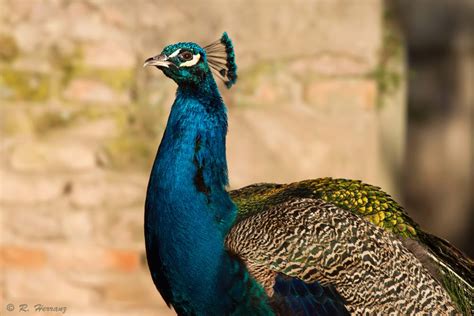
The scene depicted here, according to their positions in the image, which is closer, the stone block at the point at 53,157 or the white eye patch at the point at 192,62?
the white eye patch at the point at 192,62

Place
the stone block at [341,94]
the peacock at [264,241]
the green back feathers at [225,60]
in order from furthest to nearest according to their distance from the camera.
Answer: the stone block at [341,94] < the green back feathers at [225,60] < the peacock at [264,241]

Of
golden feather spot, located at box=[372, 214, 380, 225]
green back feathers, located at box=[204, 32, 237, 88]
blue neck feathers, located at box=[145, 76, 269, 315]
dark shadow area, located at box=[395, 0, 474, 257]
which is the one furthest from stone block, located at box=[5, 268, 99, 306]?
dark shadow area, located at box=[395, 0, 474, 257]

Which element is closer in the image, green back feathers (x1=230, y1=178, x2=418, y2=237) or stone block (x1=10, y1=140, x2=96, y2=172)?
green back feathers (x1=230, y1=178, x2=418, y2=237)

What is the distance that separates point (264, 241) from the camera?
3174 millimetres

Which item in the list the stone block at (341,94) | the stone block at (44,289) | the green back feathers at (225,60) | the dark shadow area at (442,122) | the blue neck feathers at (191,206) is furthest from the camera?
the dark shadow area at (442,122)

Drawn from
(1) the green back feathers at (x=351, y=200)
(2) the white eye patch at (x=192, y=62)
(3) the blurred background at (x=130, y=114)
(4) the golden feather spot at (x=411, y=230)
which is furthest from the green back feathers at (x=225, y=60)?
(3) the blurred background at (x=130, y=114)

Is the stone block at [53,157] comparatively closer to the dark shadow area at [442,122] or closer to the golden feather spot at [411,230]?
the golden feather spot at [411,230]

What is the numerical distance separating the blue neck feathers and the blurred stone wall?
1.14 m

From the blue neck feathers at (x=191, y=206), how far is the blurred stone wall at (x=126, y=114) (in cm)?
114

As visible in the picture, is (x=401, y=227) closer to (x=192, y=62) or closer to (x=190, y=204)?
(x=190, y=204)

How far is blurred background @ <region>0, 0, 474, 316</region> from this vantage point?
445 centimetres

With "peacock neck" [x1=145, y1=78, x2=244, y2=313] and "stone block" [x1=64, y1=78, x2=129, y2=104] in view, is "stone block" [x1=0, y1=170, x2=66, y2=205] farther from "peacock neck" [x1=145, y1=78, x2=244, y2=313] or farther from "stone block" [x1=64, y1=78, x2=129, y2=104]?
"peacock neck" [x1=145, y1=78, x2=244, y2=313]

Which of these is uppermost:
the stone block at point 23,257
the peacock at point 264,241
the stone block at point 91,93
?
the stone block at point 91,93

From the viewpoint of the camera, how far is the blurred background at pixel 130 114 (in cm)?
445
